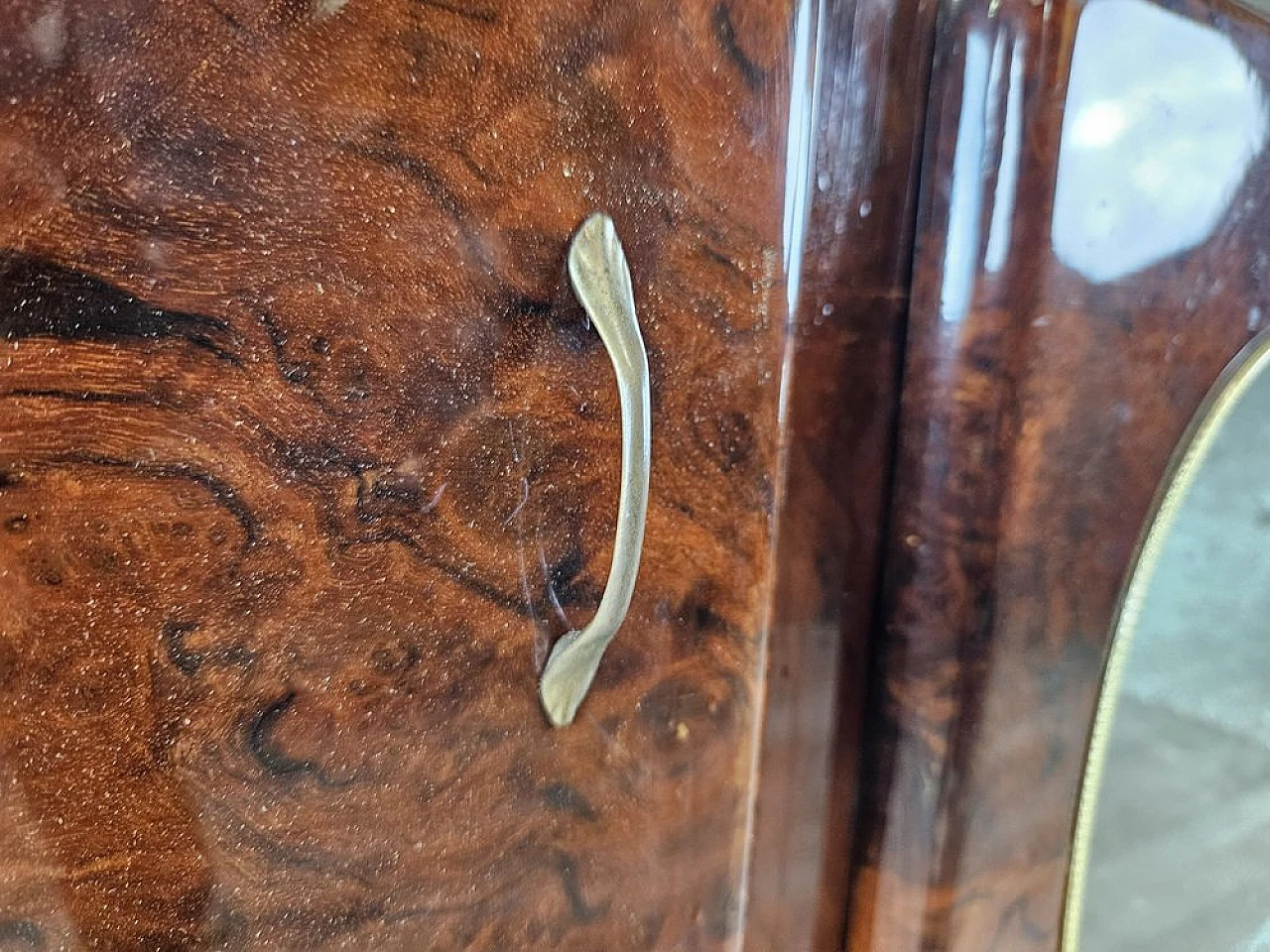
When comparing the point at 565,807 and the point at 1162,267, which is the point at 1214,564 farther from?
the point at 565,807

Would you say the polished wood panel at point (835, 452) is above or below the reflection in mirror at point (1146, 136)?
below

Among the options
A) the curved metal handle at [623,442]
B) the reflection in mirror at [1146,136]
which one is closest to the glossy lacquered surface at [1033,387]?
the reflection in mirror at [1146,136]

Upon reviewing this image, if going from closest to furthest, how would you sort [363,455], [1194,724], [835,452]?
[363,455]
[835,452]
[1194,724]

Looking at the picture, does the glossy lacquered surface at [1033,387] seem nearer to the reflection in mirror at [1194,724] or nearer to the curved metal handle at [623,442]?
the reflection in mirror at [1194,724]

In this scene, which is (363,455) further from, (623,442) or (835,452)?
(835,452)

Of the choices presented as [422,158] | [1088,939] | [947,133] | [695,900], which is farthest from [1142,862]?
[422,158]

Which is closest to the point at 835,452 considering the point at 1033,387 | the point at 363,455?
the point at 1033,387

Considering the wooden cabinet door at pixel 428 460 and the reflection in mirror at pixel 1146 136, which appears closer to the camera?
the wooden cabinet door at pixel 428 460

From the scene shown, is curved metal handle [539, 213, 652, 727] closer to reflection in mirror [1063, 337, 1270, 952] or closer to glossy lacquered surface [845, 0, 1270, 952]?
glossy lacquered surface [845, 0, 1270, 952]
